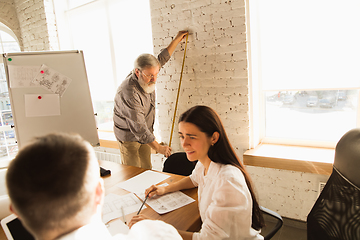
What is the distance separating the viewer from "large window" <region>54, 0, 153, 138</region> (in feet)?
10.7

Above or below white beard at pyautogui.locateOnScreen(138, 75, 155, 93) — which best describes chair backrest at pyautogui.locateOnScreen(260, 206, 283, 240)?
below

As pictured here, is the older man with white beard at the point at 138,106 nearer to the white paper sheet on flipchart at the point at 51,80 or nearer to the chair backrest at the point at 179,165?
the chair backrest at the point at 179,165

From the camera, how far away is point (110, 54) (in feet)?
11.9

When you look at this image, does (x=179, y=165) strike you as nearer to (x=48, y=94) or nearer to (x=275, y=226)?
(x=275, y=226)

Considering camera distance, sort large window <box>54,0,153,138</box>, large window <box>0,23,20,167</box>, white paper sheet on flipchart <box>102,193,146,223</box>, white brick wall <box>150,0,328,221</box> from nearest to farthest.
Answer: white paper sheet on flipchart <box>102,193,146,223</box> < white brick wall <box>150,0,328,221</box> < large window <box>54,0,153,138</box> < large window <box>0,23,20,167</box>

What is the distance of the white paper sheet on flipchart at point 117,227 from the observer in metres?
1.18

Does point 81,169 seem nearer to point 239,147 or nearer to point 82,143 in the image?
point 82,143

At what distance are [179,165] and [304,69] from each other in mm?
1454

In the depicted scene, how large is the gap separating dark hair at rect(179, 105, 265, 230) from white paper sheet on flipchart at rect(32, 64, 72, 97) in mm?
1425

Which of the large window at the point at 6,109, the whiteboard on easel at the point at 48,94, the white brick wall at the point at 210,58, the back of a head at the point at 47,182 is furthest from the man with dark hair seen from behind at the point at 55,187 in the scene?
the large window at the point at 6,109

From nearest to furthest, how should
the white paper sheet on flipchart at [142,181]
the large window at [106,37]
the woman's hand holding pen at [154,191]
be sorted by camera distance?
the woman's hand holding pen at [154,191]
the white paper sheet on flipchart at [142,181]
the large window at [106,37]

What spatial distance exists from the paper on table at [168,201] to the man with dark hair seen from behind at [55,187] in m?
0.77

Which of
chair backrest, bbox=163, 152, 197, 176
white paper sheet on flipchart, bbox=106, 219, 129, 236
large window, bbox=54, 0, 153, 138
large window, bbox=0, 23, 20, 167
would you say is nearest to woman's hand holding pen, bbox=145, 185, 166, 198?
white paper sheet on flipchart, bbox=106, 219, 129, 236

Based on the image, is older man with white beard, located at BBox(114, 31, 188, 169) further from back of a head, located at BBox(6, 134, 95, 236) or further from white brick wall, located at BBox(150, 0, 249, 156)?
back of a head, located at BBox(6, 134, 95, 236)
